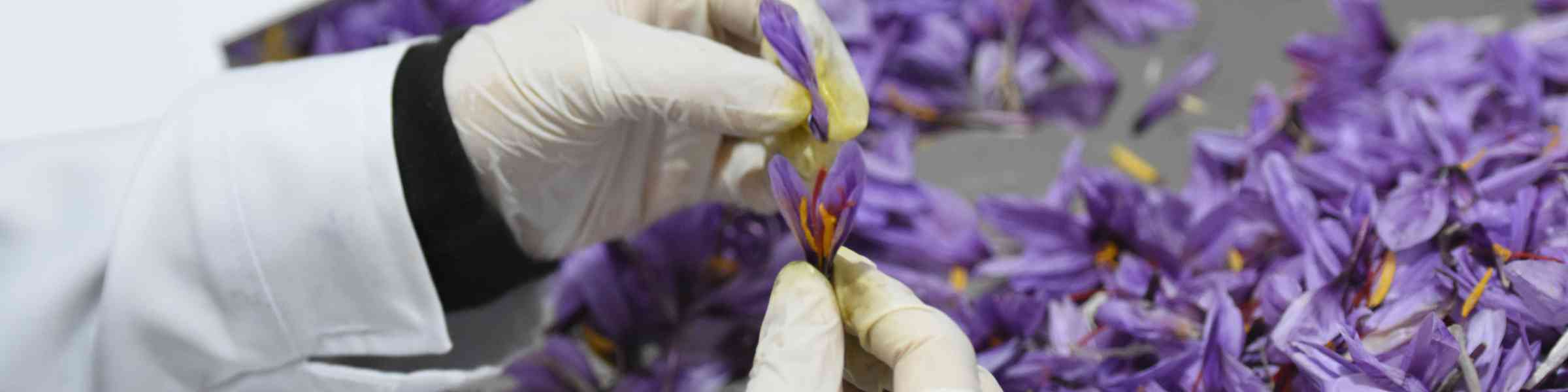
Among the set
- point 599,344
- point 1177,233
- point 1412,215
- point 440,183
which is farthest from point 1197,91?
point 440,183

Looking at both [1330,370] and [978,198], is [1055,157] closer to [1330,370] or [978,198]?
[978,198]

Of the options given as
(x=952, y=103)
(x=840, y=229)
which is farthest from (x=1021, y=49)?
(x=840, y=229)

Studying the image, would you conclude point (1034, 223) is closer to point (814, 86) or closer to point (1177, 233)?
point (1177, 233)

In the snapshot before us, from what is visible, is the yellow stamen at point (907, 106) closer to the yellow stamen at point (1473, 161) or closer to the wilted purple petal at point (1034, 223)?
the wilted purple petal at point (1034, 223)

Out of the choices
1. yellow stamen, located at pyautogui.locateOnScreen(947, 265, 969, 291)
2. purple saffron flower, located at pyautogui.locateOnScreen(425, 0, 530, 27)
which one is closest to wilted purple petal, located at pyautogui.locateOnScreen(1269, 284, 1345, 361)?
yellow stamen, located at pyautogui.locateOnScreen(947, 265, 969, 291)

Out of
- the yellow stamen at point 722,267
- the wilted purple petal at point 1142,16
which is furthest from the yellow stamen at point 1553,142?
the yellow stamen at point 722,267
